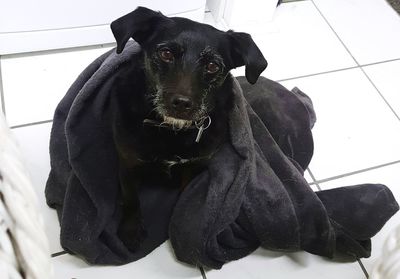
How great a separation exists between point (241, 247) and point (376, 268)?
15.5 inches

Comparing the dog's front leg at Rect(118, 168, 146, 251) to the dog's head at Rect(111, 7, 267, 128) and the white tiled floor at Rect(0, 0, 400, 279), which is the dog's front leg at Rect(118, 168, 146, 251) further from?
the dog's head at Rect(111, 7, 267, 128)

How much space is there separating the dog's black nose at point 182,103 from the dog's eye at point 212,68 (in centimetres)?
9

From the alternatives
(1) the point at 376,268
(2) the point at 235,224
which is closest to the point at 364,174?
(2) the point at 235,224

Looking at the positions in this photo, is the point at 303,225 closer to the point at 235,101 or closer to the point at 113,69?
the point at 235,101

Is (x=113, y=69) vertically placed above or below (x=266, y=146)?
above

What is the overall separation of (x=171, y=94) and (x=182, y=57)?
8 centimetres

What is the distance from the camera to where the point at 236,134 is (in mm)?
1113

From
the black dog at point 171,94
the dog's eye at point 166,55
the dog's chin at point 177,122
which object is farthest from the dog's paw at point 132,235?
the dog's eye at point 166,55

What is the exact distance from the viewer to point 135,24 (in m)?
0.91

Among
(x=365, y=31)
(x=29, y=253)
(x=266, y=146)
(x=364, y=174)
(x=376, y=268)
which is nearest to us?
(x=29, y=253)

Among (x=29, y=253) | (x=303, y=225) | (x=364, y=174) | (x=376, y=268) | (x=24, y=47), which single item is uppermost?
(x=29, y=253)

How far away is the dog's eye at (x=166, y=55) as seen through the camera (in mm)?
917

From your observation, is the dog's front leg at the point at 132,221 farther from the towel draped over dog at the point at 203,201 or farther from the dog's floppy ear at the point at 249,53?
the dog's floppy ear at the point at 249,53

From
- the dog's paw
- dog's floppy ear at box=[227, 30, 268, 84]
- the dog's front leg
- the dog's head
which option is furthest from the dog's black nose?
the dog's paw
